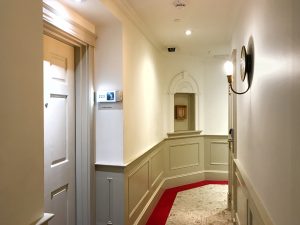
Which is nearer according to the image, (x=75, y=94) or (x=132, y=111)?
(x=75, y=94)

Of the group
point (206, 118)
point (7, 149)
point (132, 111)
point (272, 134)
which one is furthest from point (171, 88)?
point (7, 149)

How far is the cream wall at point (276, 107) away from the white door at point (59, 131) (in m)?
1.57

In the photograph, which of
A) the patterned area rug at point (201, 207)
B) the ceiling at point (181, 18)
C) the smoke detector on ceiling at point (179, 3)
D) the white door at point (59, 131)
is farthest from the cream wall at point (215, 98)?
the white door at point (59, 131)

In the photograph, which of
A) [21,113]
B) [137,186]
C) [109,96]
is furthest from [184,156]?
[21,113]

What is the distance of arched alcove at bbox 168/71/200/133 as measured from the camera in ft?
16.9

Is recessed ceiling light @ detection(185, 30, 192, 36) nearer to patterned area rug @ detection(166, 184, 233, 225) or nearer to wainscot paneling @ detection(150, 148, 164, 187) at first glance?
wainscot paneling @ detection(150, 148, 164, 187)

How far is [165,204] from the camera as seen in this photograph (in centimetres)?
411

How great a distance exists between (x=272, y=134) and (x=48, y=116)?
1650mm

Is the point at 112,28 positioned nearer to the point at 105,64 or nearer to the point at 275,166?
the point at 105,64

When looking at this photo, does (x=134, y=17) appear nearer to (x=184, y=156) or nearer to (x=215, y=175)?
(x=184, y=156)

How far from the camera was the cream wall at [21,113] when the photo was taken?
3.63 feet

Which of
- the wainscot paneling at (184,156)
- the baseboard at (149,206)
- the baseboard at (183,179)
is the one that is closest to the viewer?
the baseboard at (149,206)

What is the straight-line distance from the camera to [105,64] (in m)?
2.69

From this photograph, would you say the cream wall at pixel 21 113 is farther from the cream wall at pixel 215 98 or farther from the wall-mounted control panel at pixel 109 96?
the cream wall at pixel 215 98
